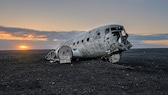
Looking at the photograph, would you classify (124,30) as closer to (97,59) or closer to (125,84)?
(97,59)

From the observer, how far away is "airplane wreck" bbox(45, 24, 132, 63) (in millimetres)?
29250

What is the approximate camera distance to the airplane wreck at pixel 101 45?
96.0 ft

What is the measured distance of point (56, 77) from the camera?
73.3 ft

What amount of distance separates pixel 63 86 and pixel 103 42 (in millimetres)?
12560

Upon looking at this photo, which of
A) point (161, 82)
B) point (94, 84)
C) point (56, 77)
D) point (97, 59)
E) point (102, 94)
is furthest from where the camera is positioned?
point (97, 59)

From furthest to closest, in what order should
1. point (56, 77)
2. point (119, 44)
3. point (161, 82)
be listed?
point (119, 44) < point (56, 77) < point (161, 82)

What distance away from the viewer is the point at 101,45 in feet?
96.9

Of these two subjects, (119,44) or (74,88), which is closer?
(74,88)

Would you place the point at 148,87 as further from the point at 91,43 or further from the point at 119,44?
the point at 91,43

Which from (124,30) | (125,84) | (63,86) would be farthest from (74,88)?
(124,30)

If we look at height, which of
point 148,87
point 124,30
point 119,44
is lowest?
point 148,87

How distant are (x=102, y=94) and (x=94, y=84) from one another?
3259 millimetres

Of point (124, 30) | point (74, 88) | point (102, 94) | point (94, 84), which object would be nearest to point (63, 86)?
point (74, 88)

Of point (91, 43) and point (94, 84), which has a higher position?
point (91, 43)
